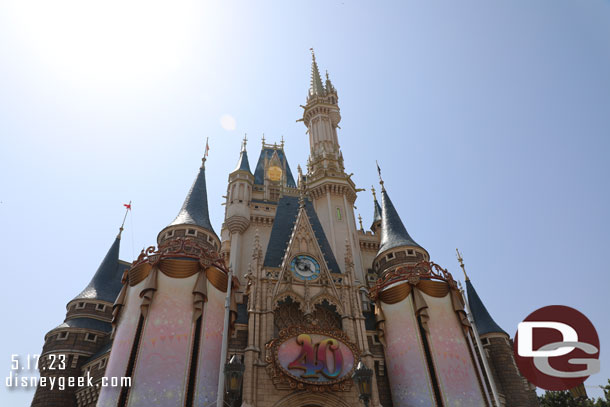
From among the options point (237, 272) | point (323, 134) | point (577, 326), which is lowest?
point (577, 326)

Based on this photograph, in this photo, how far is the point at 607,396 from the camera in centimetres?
3747

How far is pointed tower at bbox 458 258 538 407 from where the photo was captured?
110 ft

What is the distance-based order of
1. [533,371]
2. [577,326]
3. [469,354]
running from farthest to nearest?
[533,371], [469,354], [577,326]

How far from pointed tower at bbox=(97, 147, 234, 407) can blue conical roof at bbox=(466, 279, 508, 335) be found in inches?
960

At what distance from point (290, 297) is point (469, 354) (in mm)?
12679

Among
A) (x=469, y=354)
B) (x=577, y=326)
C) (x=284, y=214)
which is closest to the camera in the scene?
(x=577, y=326)

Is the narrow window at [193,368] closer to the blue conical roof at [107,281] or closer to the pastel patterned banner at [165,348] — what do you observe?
the pastel patterned banner at [165,348]

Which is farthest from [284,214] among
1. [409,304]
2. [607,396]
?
[607,396]

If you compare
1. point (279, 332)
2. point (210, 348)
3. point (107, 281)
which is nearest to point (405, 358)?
point (279, 332)

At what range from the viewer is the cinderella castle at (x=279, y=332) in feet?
76.0

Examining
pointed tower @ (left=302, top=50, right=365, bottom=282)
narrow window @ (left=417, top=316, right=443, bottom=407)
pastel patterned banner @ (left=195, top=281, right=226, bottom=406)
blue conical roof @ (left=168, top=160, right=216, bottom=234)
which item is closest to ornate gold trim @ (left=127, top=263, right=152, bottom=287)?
pastel patterned banner @ (left=195, top=281, right=226, bottom=406)

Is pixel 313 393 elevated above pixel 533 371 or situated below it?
below

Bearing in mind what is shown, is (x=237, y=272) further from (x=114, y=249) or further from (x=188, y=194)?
(x=114, y=249)

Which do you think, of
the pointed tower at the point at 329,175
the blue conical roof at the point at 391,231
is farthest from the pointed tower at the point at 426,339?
the pointed tower at the point at 329,175
